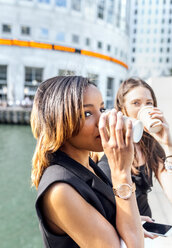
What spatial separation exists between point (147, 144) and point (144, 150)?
0.31ft

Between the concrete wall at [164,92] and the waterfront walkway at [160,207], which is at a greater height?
the concrete wall at [164,92]

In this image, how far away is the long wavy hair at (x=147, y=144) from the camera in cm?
198

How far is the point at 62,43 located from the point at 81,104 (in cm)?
3188

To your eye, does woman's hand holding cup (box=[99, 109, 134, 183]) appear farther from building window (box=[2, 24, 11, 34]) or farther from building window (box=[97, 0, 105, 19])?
building window (box=[97, 0, 105, 19])

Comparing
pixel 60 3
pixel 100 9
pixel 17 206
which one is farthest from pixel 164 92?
pixel 100 9

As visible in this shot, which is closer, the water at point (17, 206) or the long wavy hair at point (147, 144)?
the long wavy hair at point (147, 144)

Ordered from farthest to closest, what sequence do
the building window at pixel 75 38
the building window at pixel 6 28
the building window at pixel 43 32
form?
1. the building window at pixel 75 38
2. the building window at pixel 43 32
3. the building window at pixel 6 28

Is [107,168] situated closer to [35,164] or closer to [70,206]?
[35,164]

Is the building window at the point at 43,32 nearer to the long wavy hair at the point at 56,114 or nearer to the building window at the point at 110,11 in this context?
the building window at the point at 110,11

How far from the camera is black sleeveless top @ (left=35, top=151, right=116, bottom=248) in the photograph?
1019mm

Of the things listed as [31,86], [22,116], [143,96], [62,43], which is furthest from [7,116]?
[143,96]

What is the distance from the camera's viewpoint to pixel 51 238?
1035 millimetres

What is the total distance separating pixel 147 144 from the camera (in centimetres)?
213

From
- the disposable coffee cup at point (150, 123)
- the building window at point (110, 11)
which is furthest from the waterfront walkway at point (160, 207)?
the building window at point (110, 11)
